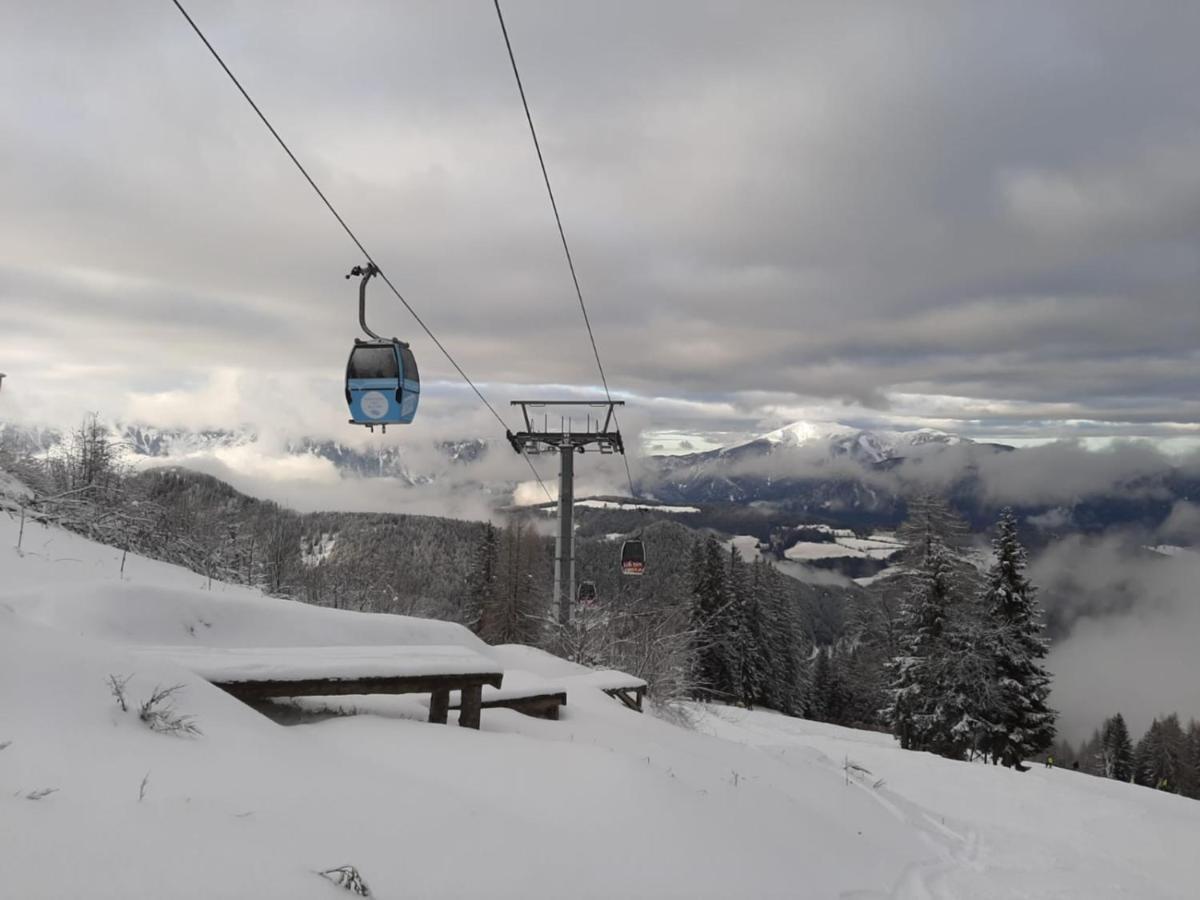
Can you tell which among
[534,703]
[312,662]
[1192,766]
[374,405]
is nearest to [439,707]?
[312,662]

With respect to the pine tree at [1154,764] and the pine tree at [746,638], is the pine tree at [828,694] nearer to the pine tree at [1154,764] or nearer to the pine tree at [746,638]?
the pine tree at [746,638]

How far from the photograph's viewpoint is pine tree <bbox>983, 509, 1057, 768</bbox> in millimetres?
30969

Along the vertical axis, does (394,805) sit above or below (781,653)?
above

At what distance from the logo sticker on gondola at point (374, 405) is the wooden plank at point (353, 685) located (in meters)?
4.41

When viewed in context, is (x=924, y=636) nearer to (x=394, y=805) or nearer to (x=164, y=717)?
(x=394, y=805)

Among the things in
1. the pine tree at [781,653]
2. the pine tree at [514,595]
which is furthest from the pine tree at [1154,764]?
the pine tree at [514,595]

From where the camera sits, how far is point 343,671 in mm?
5590

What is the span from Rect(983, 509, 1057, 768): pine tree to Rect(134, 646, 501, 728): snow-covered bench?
96.2 ft

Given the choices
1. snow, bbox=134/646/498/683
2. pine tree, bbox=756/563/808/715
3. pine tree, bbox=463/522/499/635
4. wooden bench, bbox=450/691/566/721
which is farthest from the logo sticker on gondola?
pine tree, bbox=756/563/808/715

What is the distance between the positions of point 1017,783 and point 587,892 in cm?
1181

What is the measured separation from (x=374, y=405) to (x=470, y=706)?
467 centimetres

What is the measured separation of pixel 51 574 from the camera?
9031mm

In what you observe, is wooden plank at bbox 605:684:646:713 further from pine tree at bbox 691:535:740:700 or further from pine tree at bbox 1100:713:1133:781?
pine tree at bbox 1100:713:1133:781

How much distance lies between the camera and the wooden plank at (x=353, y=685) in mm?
5164
